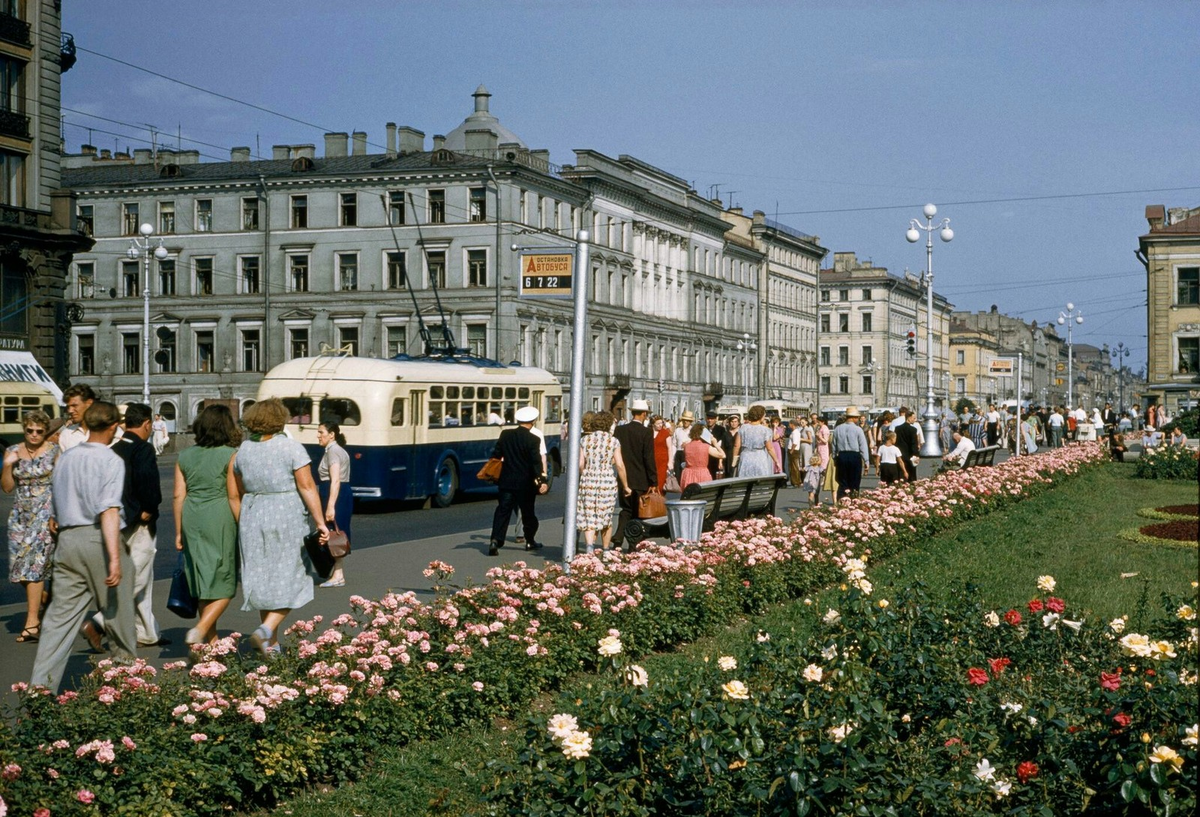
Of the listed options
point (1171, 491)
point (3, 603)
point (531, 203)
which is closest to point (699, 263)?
point (531, 203)

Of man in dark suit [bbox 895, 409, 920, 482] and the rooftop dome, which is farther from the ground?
the rooftop dome

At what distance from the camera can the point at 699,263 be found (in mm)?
94188

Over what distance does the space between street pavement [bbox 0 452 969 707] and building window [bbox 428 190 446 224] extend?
130ft

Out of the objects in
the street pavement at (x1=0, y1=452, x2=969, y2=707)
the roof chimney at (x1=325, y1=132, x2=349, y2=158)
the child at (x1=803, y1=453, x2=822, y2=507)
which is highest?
the roof chimney at (x1=325, y1=132, x2=349, y2=158)

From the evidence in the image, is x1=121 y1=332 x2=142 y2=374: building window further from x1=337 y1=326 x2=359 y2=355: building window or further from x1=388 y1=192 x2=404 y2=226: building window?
x1=388 y1=192 x2=404 y2=226: building window

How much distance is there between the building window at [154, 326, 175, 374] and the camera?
69875mm

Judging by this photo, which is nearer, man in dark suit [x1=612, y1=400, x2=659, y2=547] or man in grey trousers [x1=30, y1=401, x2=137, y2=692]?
man in grey trousers [x1=30, y1=401, x2=137, y2=692]

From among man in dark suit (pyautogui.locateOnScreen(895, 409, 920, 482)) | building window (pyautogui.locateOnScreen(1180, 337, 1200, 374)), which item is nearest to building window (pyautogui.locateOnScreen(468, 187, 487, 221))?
building window (pyautogui.locateOnScreen(1180, 337, 1200, 374))

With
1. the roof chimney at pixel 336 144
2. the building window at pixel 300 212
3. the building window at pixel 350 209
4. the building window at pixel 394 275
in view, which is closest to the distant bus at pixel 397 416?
the building window at pixel 394 275

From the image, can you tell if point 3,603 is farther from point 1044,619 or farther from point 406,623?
point 1044,619

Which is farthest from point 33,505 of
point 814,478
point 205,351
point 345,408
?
point 205,351

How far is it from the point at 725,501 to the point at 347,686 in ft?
35.6

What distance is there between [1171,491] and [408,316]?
4425 centimetres

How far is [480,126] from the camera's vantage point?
78.2 metres
